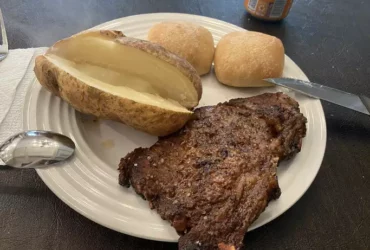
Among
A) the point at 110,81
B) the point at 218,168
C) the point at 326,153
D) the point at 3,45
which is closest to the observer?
the point at 218,168

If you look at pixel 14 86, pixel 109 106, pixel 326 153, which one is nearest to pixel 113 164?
pixel 109 106

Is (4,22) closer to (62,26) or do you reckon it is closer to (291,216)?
(62,26)

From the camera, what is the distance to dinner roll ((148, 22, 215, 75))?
98 cm

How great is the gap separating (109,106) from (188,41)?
345 mm

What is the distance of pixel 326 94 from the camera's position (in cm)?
99

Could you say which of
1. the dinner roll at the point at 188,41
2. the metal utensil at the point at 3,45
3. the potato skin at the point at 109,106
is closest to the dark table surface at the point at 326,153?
the metal utensil at the point at 3,45

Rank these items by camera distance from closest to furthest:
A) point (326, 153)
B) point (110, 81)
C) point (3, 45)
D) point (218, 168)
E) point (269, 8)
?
point (218, 168)
point (110, 81)
point (326, 153)
point (3, 45)
point (269, 8)

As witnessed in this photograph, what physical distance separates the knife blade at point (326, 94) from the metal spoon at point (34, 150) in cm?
56

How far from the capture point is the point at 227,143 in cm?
78

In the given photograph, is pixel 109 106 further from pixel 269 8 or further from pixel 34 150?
pixel 269 8

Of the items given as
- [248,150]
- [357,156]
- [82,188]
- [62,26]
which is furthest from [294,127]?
[62,26]

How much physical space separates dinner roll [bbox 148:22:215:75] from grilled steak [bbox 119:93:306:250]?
18cm

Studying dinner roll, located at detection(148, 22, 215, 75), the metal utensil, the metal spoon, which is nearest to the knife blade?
dinner roll, located at detection(148, 22, 215, 75)

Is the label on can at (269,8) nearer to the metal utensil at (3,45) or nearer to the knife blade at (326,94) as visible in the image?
the knife blade at (326,94)
